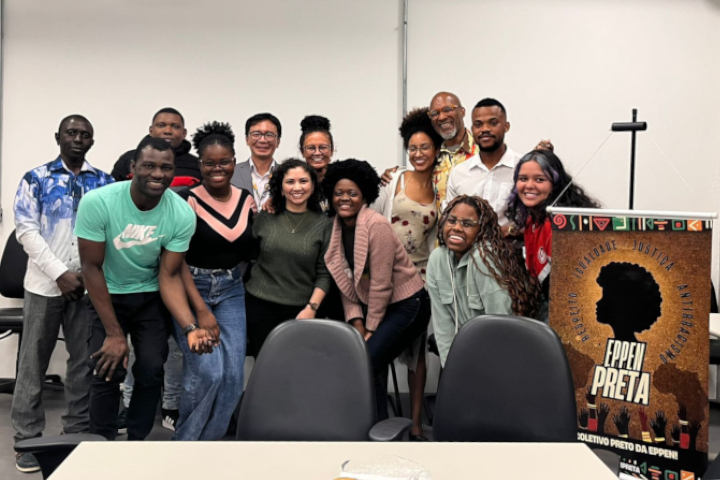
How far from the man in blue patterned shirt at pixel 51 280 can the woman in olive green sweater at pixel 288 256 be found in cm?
88

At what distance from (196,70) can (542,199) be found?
2.88 m

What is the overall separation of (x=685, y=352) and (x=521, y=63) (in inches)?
109

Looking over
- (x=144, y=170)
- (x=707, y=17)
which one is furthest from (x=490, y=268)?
(x=707, y=17)

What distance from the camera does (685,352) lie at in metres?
2.67

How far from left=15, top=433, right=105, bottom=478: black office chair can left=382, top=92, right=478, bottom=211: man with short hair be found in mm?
2315

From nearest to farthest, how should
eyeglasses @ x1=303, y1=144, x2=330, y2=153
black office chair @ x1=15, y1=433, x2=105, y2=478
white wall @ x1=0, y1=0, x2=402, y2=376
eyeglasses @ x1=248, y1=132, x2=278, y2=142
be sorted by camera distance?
black office chair @ x1=15, y1=433, x2=105, y2=478 → eyeglasses @ x1=303, y1=144, x2=330, y2=153 → eyeglasses @ x1=248, y1=132, x2=278, y2=142 → white wall @ x1=0, y1=0, x2=402, y2=376

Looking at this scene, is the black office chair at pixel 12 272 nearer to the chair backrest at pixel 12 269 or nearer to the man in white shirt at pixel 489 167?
the chair backrest at pixel 12 269

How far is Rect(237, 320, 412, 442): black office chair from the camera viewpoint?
2.20 m

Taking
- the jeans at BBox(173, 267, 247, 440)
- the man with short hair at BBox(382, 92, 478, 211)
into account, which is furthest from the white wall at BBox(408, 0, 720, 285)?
the jeans at BBox(173, 267, 247, 440)

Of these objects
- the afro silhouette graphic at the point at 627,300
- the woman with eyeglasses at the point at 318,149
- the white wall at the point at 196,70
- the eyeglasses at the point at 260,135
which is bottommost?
the afro silhouette graphic at the point at 627,300

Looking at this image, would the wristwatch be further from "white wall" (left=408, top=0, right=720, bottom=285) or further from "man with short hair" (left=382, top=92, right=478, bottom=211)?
"white wall" (left=408, top=0, right=720, bottom=285)

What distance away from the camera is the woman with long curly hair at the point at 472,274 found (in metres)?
2.94

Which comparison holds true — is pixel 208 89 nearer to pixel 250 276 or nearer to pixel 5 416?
pixel 250 276

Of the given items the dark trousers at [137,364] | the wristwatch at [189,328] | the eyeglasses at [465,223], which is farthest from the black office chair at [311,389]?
the eyeglasses at [465,223]
